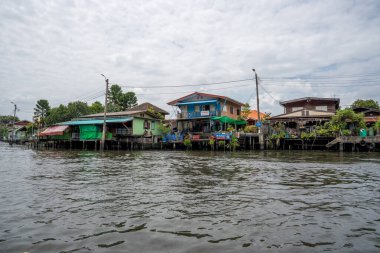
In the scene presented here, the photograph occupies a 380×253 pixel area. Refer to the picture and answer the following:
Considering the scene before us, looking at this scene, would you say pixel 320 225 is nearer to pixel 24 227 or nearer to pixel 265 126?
pixel 24 227

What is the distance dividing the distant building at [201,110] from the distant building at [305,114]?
23.6 ft

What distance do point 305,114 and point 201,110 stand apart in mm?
14102

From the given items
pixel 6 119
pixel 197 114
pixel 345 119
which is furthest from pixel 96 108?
pixel 6 119

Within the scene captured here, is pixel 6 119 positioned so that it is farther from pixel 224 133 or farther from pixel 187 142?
pixel 224 133

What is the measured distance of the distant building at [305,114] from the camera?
108 feet

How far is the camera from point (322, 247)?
4.13 meters

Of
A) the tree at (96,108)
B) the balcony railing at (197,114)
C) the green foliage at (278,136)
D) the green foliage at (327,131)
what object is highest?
the tree at (96,108)

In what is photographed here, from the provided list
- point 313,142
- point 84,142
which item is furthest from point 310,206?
point 84,142

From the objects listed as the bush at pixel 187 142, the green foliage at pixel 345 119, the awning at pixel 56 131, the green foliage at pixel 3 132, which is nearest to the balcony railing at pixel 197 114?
the bush at pixel 187 142

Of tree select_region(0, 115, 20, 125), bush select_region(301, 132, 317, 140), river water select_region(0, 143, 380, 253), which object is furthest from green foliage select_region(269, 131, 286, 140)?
tree select_region(0, 115, 20, 125)

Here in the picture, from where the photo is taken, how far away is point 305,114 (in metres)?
33.8

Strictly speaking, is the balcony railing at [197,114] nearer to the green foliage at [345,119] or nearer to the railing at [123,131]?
the railing at [123,131]

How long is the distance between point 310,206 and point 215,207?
231cm

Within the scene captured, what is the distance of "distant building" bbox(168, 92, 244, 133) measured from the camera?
3822 cm
